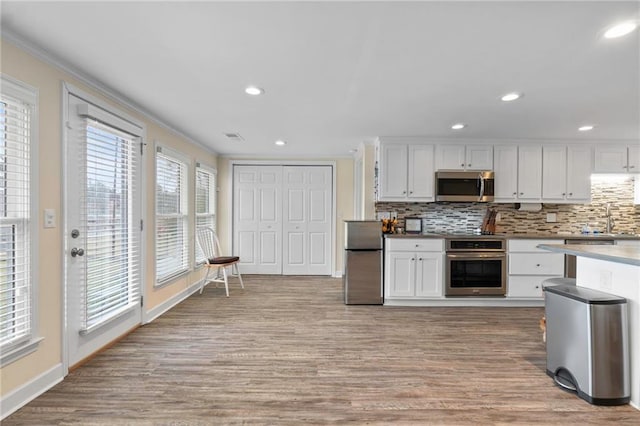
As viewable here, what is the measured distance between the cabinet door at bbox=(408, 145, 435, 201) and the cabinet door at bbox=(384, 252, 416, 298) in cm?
86

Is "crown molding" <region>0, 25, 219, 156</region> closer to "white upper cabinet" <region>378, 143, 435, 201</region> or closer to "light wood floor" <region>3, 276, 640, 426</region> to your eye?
"light wood floor" <region>3, 276, 640, 426</region>

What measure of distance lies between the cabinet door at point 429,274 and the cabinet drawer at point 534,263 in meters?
0.93

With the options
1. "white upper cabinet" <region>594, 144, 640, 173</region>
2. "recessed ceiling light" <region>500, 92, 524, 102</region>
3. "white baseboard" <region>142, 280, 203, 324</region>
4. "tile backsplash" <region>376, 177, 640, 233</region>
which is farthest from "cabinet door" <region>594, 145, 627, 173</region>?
"white baseboard" <region>142, 280, 203, 324</region>

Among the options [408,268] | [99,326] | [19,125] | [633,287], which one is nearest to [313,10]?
[19,125]

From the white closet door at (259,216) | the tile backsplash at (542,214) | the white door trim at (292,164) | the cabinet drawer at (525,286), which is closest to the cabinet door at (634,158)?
the tile backsplash at (542,214)

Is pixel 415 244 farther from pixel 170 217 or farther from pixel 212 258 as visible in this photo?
pixel 170 217

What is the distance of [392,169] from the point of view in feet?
13.5

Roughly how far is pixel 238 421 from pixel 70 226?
1.80 metres

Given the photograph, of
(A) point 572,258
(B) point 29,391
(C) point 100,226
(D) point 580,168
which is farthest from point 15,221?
(D) point 580,168

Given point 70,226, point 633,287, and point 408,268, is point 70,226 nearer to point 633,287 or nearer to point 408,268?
point 408,268

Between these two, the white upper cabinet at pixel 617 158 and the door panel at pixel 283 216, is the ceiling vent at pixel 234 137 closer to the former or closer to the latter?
the door panel at pixel 283 216

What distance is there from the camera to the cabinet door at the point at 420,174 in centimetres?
411

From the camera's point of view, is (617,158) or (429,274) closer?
(429,274)

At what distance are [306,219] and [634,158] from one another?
15.8ft
